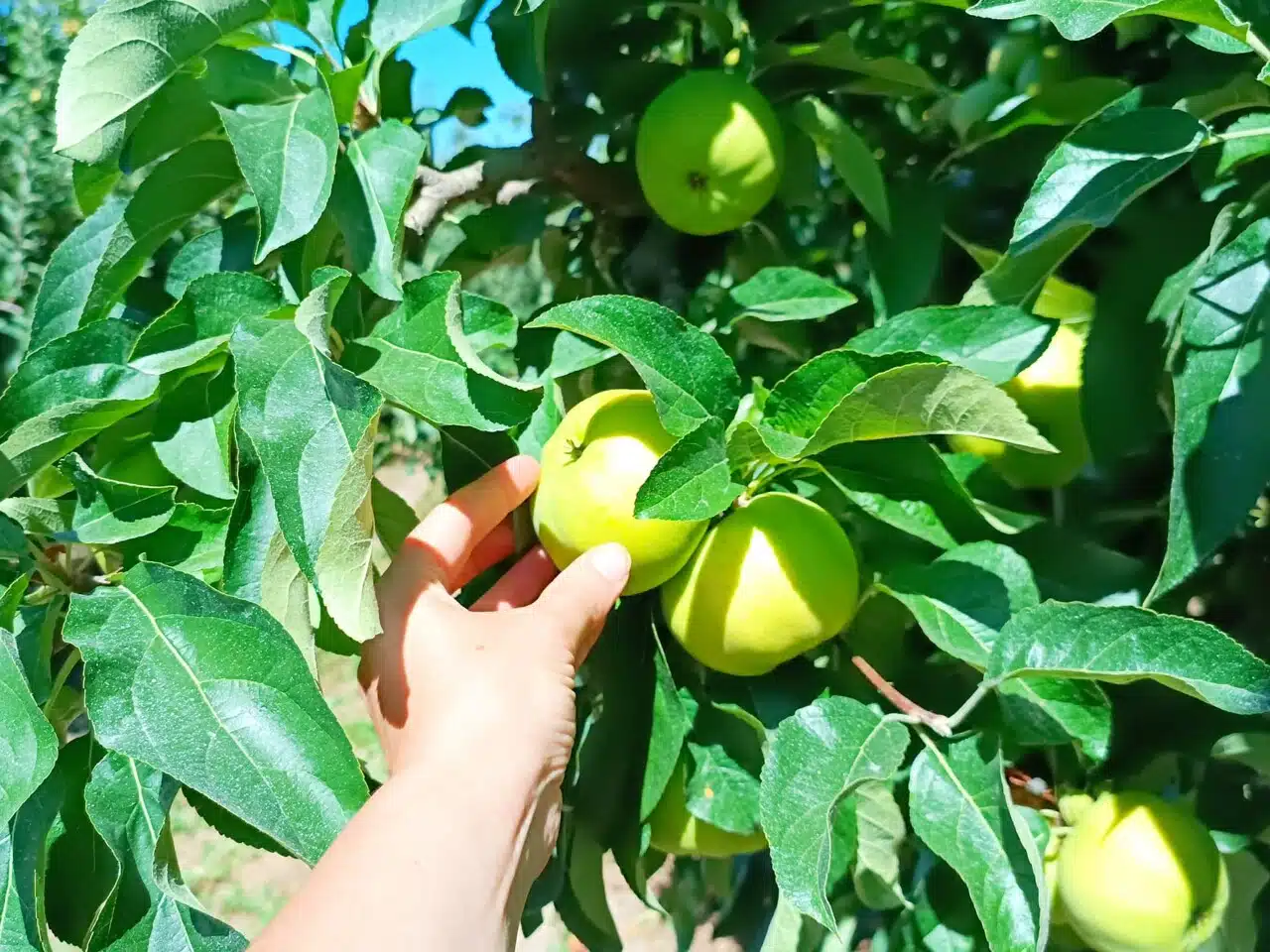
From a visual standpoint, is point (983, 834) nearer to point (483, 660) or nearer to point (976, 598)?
point (976, 598)

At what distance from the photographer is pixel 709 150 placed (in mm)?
903

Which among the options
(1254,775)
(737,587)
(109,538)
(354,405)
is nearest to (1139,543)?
(1254,775)

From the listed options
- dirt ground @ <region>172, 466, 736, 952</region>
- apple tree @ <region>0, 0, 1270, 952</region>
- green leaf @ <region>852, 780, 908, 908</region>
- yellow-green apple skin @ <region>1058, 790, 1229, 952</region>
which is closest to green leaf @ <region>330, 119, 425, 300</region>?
apple tree @ <region>0, 0, 1270, 952</region>

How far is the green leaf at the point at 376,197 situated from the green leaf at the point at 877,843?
62 centimetres

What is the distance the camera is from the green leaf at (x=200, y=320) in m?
0.75

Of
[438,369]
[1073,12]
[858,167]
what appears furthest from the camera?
[858,167]

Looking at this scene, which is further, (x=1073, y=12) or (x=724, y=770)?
(x=724, y=770)

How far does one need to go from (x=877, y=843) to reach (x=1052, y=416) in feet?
1.44

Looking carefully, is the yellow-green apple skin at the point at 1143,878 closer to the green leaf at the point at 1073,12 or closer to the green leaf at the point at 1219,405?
the green leaf at the point at 1219,405

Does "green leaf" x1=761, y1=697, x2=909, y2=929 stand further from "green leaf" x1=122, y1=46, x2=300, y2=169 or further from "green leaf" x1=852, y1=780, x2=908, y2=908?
"green leaf" x1=122, y1=46, x2=300, y2=169

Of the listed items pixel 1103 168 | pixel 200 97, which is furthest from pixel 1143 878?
pixel 200 97

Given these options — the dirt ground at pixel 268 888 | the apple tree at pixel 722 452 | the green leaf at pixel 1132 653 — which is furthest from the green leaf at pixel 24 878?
the dirt ground at pixel 268 888

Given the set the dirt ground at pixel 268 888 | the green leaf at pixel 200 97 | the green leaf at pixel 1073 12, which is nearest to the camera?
the green leaf at pixel 1073 12

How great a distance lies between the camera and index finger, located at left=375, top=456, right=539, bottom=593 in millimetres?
820
